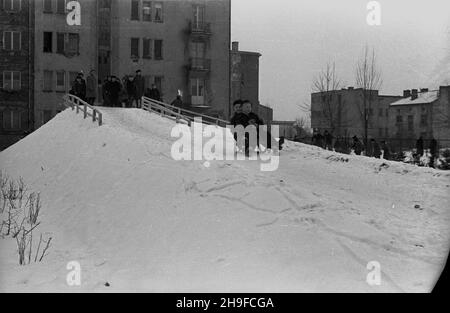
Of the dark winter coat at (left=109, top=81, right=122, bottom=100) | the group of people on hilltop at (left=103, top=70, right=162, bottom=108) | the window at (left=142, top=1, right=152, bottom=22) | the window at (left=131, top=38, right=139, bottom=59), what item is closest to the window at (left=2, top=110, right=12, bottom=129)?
the window at (left=131, top=38, right=139, bottom=59)

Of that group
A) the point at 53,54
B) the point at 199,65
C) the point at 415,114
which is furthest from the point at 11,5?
the point at 415,114

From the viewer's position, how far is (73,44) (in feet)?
130

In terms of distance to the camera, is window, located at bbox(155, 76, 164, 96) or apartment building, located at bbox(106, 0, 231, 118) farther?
window, located at bbox(155, 76, 164, 96)

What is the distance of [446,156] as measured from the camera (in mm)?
21281

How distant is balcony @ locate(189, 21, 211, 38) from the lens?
41750mm

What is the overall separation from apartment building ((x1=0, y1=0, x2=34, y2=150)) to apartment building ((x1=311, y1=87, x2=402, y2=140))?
19549mm

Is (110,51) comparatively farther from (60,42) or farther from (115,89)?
(115,89)

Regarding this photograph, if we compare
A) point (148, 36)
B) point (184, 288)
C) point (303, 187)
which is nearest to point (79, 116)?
point (303, 187)

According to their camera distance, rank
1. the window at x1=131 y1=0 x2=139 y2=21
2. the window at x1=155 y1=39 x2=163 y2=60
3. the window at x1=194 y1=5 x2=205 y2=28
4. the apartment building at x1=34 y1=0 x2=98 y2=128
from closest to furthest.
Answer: the apartment building at x1=34 y1=0 x2=98 y2=128 < the window at x1=131 y1=0 x2=139 y2=21 < the window at x1=155 y1=39 x2=163 y2=60 < the window at x1=194 y1=5 x2=205 y2=28

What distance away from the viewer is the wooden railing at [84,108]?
57.7ft

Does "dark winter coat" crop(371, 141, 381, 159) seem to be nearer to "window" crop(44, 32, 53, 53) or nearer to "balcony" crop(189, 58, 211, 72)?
"balcony" crop(189, 58, 211, 72)

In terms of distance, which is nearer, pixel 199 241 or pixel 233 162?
pixel 199 241
